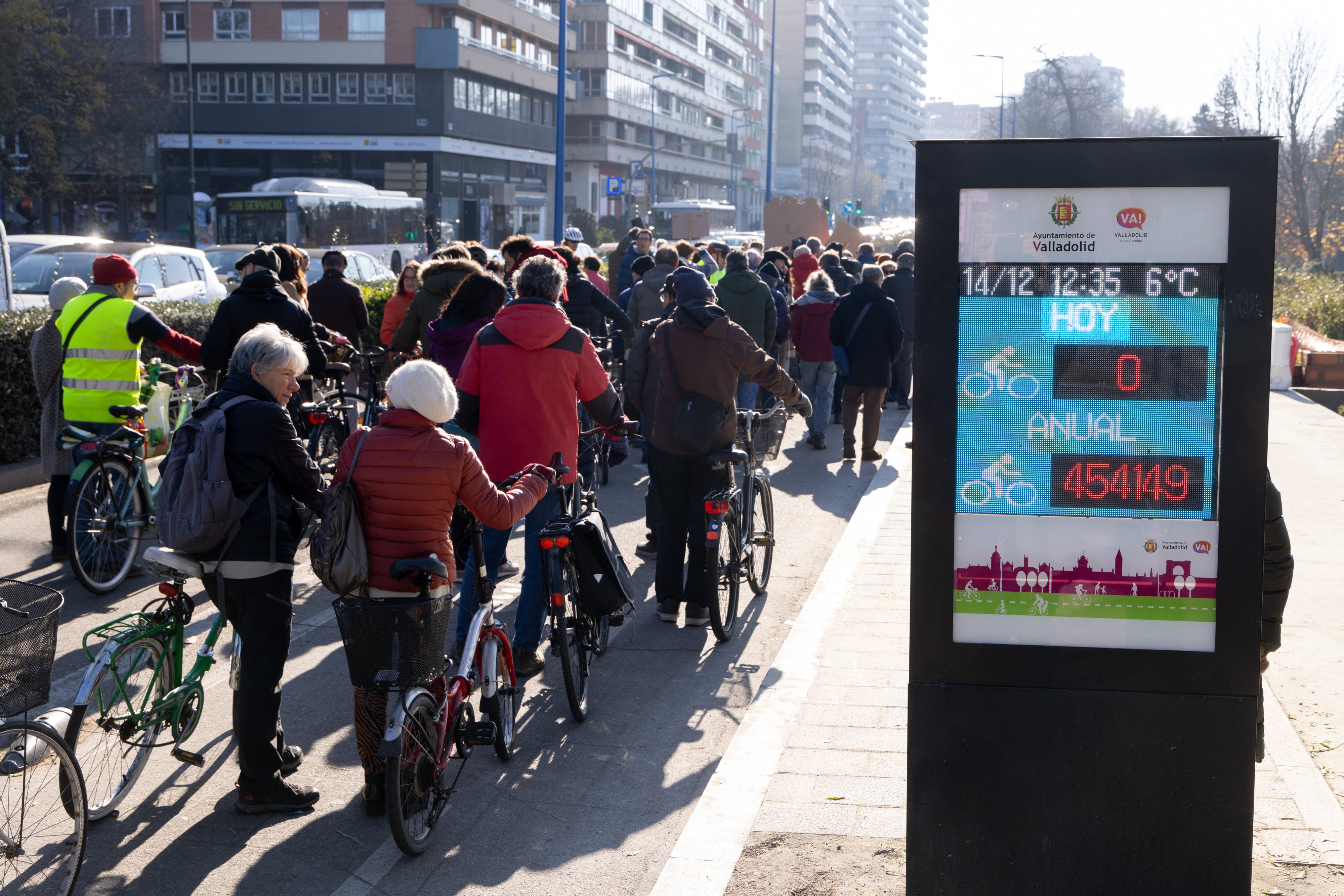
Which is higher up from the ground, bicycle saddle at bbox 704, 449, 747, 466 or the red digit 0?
the red digit 0

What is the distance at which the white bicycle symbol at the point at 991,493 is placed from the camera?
351 centimetres

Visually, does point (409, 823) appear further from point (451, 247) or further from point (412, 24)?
point (412, 24)

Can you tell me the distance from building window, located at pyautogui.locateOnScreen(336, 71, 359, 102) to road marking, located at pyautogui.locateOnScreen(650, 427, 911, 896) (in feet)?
179

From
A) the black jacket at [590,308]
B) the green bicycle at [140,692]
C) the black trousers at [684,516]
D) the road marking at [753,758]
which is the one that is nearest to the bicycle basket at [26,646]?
the green bicycle at [140,692]

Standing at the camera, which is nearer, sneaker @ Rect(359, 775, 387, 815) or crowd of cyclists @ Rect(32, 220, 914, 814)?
crowd of cyclists @ Rect(32, 220, 914, 814)

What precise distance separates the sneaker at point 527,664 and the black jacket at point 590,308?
15.8 feet

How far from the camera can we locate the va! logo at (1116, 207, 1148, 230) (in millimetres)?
3387

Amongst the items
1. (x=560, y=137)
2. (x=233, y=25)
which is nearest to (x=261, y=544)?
(x=560, y=137)

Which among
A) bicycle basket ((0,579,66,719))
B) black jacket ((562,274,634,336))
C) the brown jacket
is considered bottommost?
bicycle basket ((0,579,66,719))

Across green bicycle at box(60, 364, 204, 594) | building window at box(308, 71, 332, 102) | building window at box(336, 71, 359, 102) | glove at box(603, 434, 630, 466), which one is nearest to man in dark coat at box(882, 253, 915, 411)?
glove at box(603, 434, 630, 466)

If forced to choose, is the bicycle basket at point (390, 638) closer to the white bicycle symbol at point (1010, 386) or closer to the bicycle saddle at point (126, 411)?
the white bicycle symbol at point (1010, 386)

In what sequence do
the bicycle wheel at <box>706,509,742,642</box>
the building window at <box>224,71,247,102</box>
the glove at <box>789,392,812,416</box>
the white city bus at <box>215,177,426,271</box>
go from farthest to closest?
the building window at <box>224,71,247,102</box> → the white city bus at <box>215,177,426,271</box> → the glove at <box>789,392,812,416</box> → the bicycle wheel at <box>706,509,742,642</box>

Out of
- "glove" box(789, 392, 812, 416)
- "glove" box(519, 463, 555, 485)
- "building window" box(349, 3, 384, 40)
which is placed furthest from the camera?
"building window" box(349, 3, 384, 40)

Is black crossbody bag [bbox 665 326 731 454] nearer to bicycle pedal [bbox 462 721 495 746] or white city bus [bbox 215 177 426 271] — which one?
bicycle pedal [bbox 462 721 495 746]
